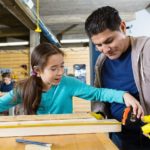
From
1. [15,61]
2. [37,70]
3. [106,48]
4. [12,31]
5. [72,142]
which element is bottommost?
[72,142]

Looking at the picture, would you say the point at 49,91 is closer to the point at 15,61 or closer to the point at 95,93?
the point at 95,93

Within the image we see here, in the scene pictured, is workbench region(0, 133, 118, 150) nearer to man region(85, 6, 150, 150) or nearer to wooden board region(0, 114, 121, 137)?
wooden board region(0, 114, 121, 137)

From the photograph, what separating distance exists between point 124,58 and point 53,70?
0.51 metres

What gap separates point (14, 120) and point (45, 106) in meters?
0.49

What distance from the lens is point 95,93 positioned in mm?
2006

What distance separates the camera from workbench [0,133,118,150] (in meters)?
1.22

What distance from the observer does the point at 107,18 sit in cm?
182

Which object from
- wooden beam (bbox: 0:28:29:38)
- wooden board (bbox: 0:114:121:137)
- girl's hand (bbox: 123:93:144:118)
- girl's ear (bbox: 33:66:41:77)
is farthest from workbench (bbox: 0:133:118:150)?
wooden beam (bbox: 0:28:29:38)

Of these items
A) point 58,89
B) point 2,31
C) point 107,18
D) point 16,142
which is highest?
point 2,31

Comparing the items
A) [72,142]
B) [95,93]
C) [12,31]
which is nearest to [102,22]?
[95,93]

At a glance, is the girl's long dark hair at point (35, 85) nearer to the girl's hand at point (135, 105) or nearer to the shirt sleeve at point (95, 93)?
the shirt sleeve at point (95, 93)

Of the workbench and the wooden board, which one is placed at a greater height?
the wooden board

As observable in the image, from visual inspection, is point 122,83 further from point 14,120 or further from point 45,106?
point 14,120

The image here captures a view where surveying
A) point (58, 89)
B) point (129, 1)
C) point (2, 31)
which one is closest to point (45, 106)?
point (58, 89)
